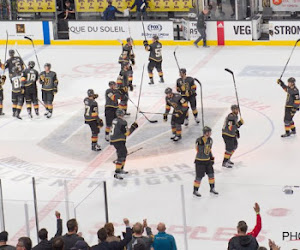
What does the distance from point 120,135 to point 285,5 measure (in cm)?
1467

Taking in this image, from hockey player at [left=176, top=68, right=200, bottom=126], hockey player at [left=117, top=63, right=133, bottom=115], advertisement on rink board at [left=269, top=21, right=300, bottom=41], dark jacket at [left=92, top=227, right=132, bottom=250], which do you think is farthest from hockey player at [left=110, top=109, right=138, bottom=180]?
advertisement on rink board at [left=269, top=21, right=300, bottom=41]

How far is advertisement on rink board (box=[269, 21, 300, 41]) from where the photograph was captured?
27453 mm

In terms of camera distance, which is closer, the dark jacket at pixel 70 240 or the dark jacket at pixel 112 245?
the dark jacket at pixel 112 245

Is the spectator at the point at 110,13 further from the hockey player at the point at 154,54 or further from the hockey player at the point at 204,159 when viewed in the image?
the hockey player at the point at 204,159

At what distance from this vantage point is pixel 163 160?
58.7 ft

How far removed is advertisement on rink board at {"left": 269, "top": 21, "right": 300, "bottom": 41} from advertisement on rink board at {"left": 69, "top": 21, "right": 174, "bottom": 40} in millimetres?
3333

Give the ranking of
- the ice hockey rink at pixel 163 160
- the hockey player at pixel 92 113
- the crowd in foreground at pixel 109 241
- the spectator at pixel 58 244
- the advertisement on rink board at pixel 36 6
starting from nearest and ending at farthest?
the spectator at pixel 58 244
the crowd in foreground at pixel 109 241
the ice hockey rink at pixel 163 160
the hockey player at pixel 92 113
the advertisement on rink board at pixel 36 6

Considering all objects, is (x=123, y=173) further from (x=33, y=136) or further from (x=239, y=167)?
(x=33, y=136)

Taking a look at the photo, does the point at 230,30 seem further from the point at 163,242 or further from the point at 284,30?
the point at 163,242

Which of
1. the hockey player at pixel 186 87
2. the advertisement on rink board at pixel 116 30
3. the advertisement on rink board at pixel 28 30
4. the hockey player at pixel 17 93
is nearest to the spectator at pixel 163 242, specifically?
the hockey player at pixel 186 87

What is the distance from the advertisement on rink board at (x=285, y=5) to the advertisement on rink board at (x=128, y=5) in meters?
2.89

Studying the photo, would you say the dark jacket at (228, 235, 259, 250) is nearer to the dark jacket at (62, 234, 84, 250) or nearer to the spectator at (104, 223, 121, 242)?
the spectator at (104, 223, 121, 242)

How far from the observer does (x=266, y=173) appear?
16.8 m

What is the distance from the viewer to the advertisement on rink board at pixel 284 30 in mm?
27453
